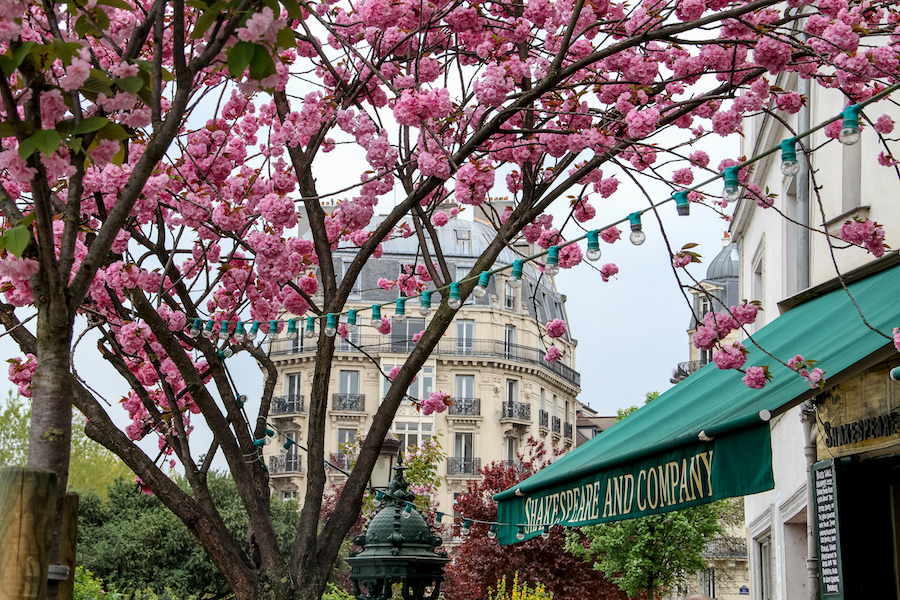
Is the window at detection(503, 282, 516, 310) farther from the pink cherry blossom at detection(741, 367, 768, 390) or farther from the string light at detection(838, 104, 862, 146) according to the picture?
the string light at detection(838, 104, 862, 146)

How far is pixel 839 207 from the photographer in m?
8.17

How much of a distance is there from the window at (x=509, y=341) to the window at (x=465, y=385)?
93.7 inches

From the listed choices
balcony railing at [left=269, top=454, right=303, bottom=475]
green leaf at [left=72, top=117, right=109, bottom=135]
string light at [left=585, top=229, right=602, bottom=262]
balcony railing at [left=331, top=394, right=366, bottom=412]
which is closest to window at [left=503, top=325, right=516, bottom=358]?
balcony railing at [left=331, top=394, right=366, bottom=412]

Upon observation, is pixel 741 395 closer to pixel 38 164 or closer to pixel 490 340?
pixel 38 164

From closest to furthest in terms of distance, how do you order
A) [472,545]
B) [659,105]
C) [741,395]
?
[741,395]
[659,105]
[472,545]

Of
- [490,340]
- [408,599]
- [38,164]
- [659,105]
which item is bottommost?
[408,599]

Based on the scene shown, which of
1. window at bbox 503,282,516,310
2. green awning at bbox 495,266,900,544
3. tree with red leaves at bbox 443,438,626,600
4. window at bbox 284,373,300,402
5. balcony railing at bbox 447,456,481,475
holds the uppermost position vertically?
window at bbox 503,282,516,310

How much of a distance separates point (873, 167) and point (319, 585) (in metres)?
4.98

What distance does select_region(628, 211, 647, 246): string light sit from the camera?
17.5 feet

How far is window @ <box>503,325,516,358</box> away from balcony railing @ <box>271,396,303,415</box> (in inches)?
426

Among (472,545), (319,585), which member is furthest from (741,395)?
(472,545)

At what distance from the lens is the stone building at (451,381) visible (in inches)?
1948

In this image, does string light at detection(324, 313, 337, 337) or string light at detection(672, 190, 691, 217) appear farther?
string light at detection(324, 313, 337, 337)

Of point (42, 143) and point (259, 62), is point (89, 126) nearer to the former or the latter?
point (42, 143)
